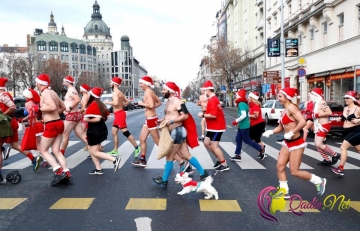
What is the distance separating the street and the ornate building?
165313 millimetres

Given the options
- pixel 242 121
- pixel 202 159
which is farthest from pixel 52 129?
pixel 242 121

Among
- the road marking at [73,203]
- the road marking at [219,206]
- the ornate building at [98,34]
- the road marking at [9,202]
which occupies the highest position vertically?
the ornate building at [98,34]

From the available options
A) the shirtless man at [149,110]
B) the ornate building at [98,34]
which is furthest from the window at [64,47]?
the shirtless man at [149,110]

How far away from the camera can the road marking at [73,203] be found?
4.94 metres

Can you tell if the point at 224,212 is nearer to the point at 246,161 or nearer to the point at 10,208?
the point at 10,208

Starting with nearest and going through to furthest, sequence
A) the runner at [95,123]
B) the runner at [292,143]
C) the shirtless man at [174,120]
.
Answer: the runner at [292,143] < the shirtless man at [174,120] < the runner at [95,123]

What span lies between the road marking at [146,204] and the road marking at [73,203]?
615 mm

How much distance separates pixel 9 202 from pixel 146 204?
82.2 inches

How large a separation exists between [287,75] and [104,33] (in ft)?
490

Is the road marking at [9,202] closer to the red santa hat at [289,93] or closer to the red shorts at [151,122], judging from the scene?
the red shorts at [151,122]

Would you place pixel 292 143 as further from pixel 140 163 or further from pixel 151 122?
pixel 140 163

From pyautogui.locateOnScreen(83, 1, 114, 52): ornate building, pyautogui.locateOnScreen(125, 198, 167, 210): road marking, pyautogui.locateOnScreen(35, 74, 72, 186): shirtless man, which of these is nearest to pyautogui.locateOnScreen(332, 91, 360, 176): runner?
pyautogui.locateOnScreen(125, 198, 167, 210): road marking

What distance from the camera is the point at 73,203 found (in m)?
5.12

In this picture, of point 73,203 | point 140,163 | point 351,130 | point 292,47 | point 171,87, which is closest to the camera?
point 73,203
